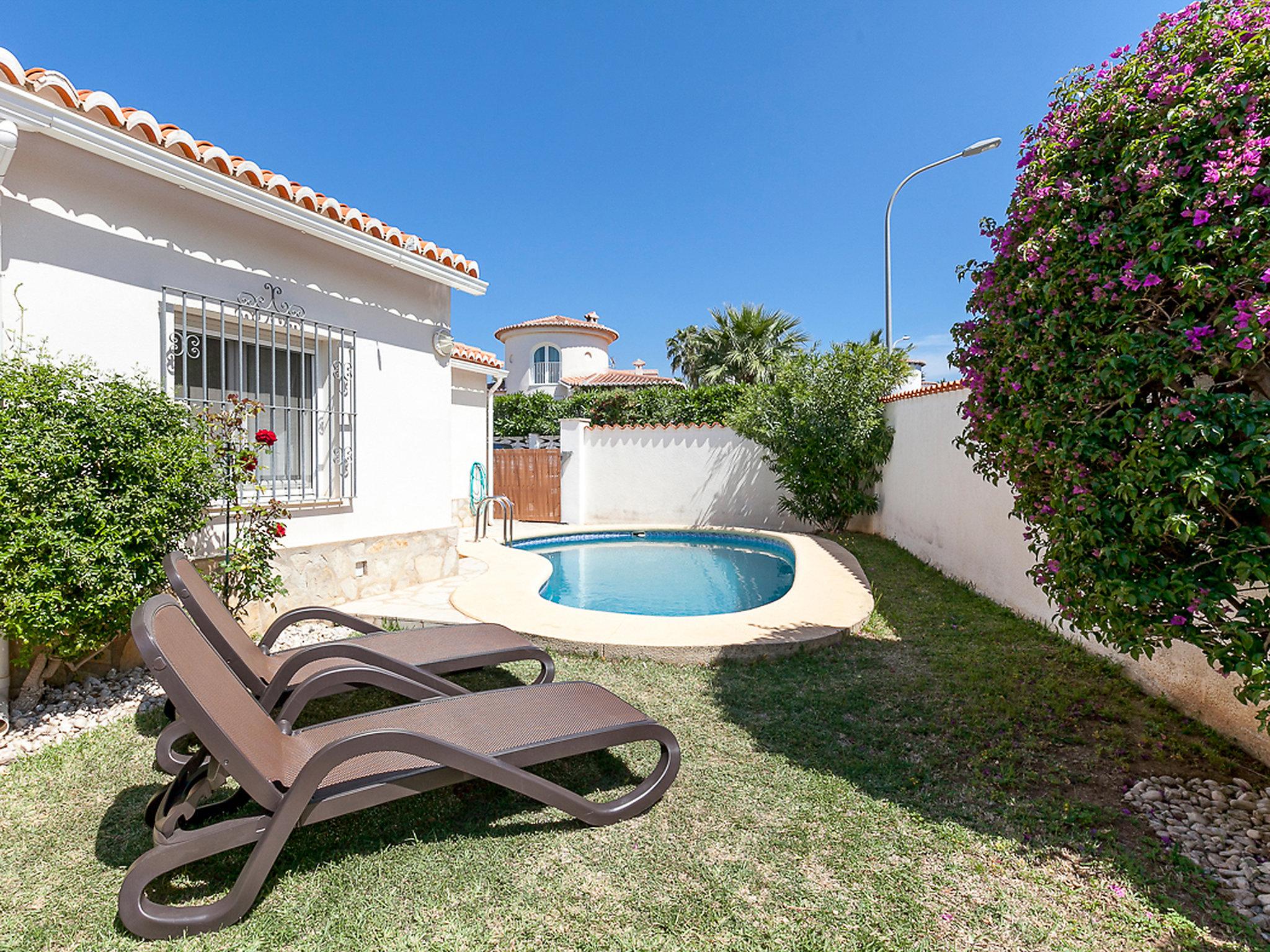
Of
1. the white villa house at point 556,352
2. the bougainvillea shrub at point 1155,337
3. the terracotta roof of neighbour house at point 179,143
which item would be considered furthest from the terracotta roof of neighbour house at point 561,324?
the bougainvillea shrub at point 1155,337

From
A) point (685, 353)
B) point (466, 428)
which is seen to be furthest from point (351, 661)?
point (685, 353)

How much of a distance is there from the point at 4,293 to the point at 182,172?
5.77 feet

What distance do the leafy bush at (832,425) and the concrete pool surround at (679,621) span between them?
5.24 m

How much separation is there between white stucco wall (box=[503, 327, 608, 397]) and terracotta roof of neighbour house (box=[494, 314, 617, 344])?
0.18 metres

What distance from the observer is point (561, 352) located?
1575 inches

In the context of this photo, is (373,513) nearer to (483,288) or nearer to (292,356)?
(292,356)

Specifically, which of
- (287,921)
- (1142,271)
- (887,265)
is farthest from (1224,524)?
(887,265)

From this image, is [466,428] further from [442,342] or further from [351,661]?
[351,661]

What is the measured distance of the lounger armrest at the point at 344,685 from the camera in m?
3.66

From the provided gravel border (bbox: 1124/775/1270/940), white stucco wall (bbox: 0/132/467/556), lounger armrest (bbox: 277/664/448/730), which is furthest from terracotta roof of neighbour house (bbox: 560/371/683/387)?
gravel border (bbox: 1124/775/1270/940)

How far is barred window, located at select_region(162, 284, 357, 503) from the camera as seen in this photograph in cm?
622

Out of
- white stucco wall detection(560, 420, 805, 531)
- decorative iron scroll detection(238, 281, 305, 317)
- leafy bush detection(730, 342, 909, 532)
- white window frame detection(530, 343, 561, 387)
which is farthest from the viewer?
white window frame detection(530, 343, 561, 387)

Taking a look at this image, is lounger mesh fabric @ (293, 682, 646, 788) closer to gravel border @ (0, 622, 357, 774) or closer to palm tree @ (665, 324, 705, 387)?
gravel border @ (0, 622, 357, 774)

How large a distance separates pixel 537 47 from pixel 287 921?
56.2ft
